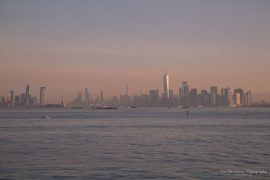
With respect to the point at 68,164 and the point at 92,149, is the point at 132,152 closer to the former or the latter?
the point at 92,149

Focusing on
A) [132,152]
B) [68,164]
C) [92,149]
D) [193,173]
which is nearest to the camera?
[193,173]

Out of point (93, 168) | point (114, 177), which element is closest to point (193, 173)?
point (114, 177)

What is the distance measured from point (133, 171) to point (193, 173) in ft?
14.5

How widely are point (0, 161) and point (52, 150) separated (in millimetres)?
8621

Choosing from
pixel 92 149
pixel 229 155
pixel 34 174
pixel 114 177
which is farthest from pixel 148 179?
pixel 92 149

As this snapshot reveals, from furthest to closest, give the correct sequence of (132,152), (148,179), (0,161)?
(132,152)
(0,161)
(148,179)

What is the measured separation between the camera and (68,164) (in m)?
32.7

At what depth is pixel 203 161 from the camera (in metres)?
33.6

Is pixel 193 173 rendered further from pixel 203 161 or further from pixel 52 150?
pixel 52 150

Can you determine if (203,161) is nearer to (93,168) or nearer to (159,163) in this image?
(159,163)

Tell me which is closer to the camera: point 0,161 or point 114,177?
point 114,177

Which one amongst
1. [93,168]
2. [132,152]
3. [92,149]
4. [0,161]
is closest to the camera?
[93,168]

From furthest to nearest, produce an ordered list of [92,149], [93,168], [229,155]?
[92,149], [229,155], [93,168]

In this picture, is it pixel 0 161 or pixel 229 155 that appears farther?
pixel 229 155
